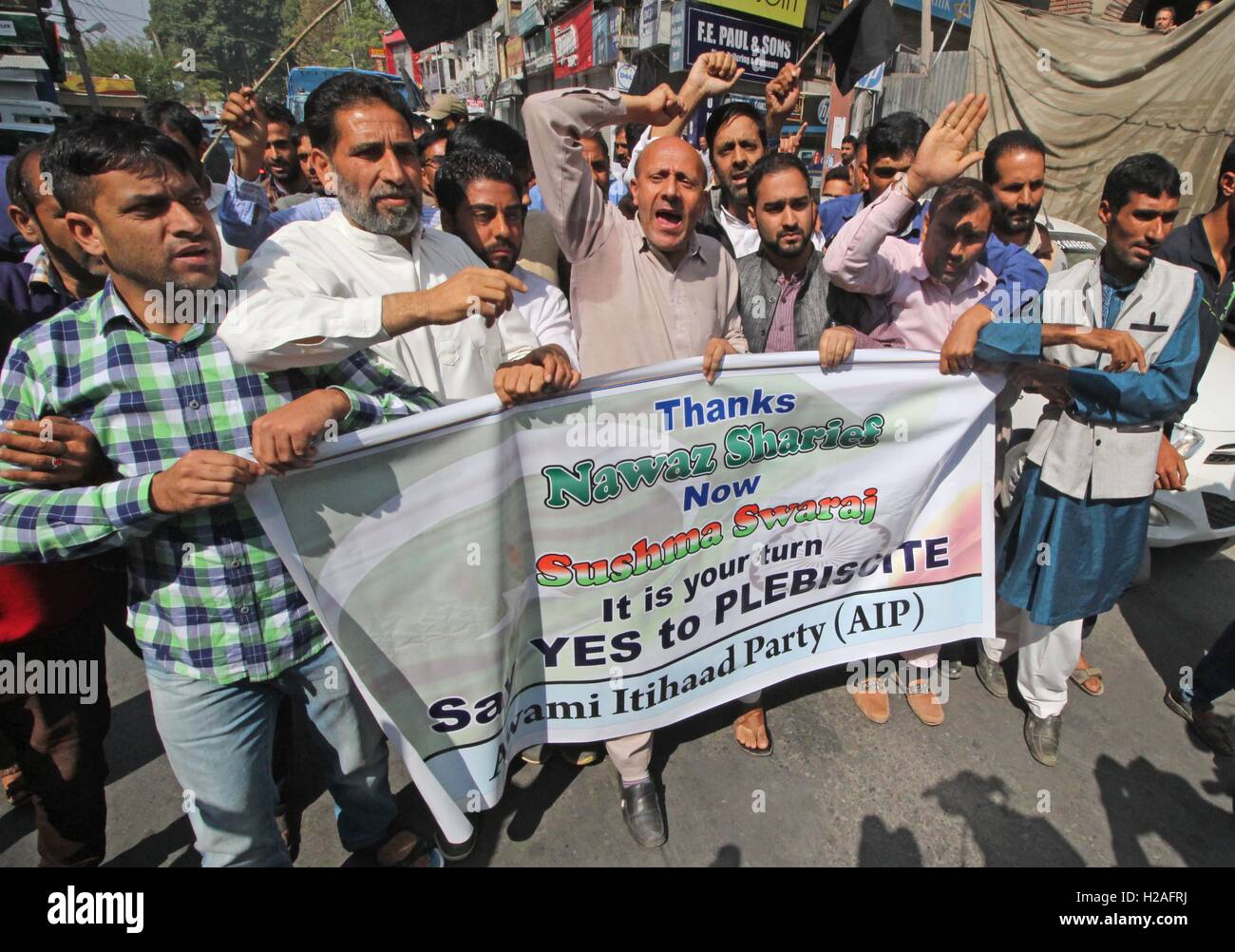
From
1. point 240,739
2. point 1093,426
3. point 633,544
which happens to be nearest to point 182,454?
point 240,739

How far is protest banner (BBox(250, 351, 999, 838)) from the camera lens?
171 centimetres

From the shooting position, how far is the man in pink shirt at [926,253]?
6.86 ft

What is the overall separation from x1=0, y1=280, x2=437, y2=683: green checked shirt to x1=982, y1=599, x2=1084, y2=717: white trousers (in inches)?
100

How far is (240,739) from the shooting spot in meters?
1.69

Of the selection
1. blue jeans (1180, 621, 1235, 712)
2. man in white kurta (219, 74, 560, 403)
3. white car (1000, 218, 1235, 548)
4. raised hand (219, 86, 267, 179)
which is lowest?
blue jeans (1180, 621, 1235, 712)

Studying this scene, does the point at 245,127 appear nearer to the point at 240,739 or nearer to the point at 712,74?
the point at 712,74

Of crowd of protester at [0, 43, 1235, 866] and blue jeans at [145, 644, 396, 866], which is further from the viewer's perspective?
blue jeans at [145, 644, 396, 866]

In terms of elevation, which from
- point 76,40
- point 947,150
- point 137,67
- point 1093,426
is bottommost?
point 1093,426

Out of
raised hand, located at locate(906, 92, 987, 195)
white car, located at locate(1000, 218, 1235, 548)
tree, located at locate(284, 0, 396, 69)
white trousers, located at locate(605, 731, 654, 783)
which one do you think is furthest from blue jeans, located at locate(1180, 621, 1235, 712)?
tree, located at locate(284, 0, 396, 69)

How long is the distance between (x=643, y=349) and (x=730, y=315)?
407mm

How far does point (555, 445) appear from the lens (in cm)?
188

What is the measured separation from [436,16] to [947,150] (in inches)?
84.7

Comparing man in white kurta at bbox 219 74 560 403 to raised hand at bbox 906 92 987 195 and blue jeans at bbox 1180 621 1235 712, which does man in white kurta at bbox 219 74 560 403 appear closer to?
raised hand at bbox 906 92 987 195
